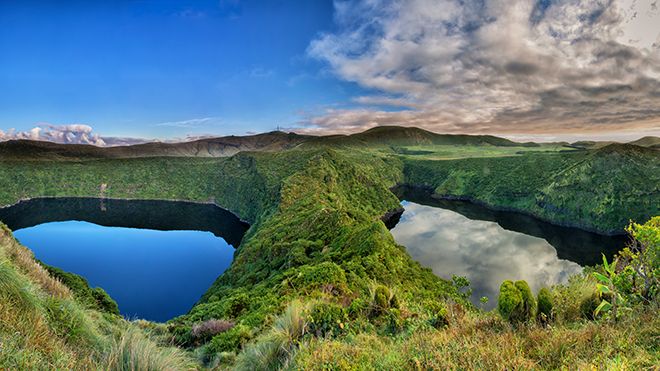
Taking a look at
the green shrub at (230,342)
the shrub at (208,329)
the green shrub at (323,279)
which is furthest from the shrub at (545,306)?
the shrub at (208,329)

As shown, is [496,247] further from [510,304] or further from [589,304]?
[510,304]

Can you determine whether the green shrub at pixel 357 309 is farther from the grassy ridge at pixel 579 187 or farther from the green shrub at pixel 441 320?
the grassy ridge at pixel 579 187

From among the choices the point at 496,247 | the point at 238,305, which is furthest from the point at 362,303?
the point at 496,247

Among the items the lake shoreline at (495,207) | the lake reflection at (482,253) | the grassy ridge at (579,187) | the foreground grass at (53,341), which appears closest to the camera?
the foreground grass at (53,341)

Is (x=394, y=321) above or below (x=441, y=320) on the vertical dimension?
below

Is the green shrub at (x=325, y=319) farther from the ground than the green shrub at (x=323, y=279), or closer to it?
farther from the ground

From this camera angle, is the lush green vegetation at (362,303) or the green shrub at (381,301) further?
the green shrub at (381,301)

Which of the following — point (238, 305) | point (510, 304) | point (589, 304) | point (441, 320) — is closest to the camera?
point (510, 304)
